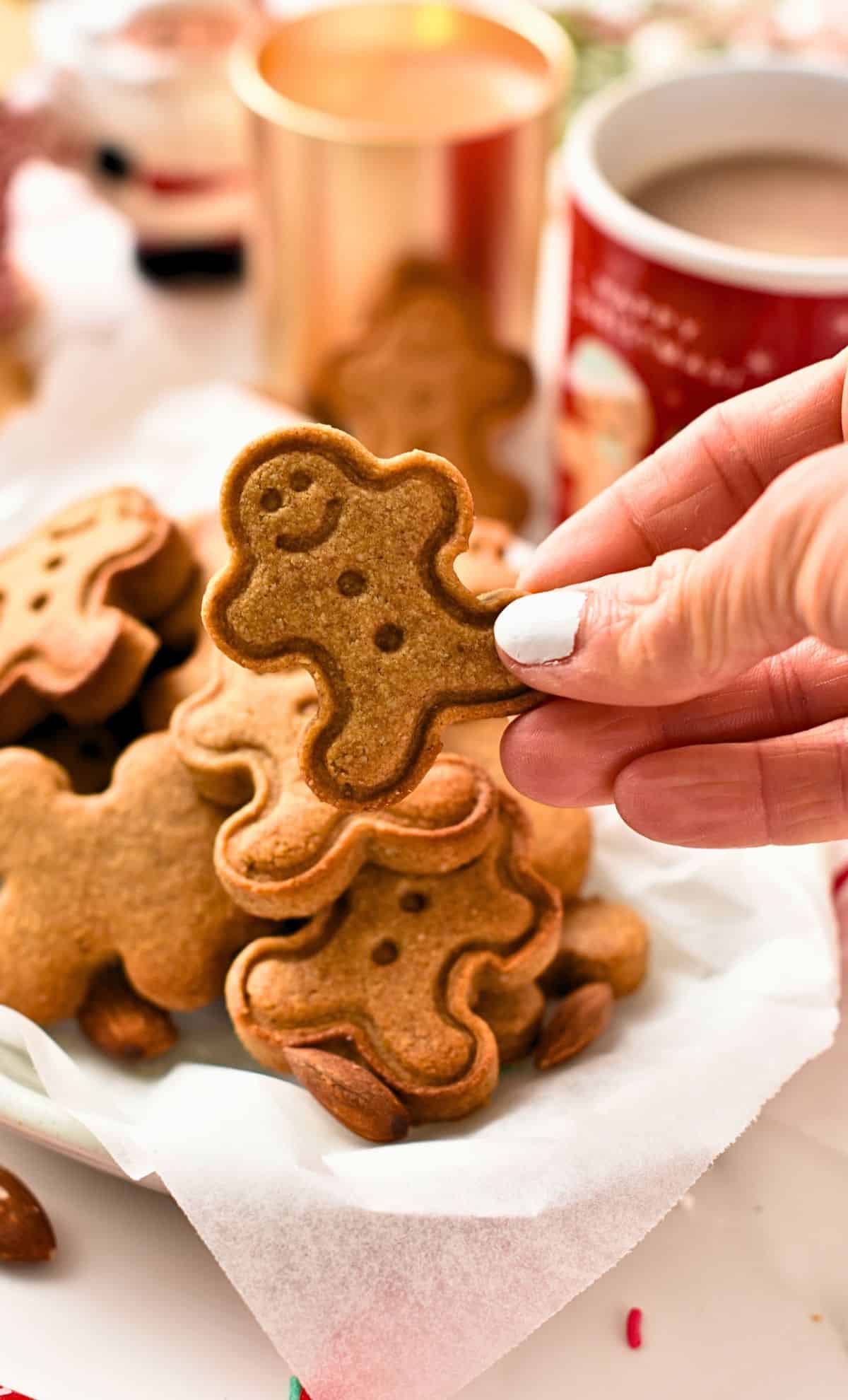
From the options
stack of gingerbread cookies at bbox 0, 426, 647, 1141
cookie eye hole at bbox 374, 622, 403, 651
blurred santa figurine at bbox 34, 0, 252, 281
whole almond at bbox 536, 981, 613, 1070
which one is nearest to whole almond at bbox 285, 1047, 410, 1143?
stack of gingerbread cookies at bbox 0, 426, 647, 1141

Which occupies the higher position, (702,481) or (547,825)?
(702,481)

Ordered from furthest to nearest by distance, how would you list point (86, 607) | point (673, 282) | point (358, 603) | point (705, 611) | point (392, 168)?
1. point (392, 168)
2. point (673, 282)
3. point (86, 607)
4. point (358, 603)
5. point (705, 611)

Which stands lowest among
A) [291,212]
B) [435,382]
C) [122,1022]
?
[122,1022]

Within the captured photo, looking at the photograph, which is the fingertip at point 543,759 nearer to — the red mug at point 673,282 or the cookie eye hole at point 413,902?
the cookie eye hole at point 413,902

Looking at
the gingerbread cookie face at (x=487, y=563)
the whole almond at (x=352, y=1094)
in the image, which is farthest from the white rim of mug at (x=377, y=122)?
the whole almond at (x=352, y=1094)

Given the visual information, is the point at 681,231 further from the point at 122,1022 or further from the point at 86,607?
the point at 122,1022

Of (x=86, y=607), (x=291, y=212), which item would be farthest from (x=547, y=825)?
(x=291, y=212)

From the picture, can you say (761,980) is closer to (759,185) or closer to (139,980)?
(139,980)
